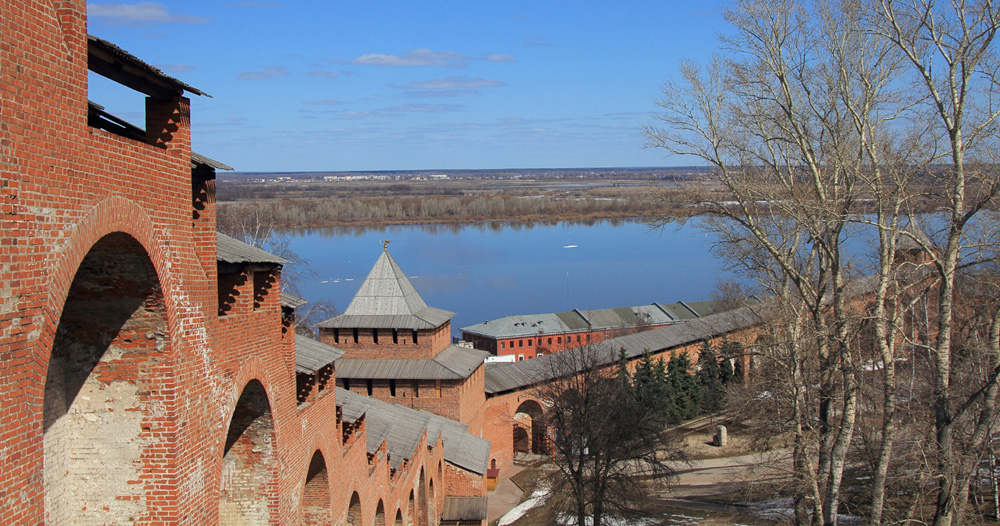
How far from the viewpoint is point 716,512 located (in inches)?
764

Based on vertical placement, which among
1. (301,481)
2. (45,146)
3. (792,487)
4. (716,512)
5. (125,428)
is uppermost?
(45,146)

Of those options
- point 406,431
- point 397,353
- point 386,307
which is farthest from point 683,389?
point 406,431

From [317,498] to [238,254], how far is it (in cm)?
405

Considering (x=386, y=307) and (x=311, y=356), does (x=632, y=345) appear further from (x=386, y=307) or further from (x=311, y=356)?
(x=311, y=356)

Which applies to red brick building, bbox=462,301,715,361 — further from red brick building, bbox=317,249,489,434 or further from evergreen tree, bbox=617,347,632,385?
red brick building, bbox=317,249,489,434

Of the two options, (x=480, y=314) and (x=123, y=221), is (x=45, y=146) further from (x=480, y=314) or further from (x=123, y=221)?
(x=480, y=314)

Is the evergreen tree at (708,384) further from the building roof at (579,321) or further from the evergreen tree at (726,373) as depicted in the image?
the building roof at (579,321)

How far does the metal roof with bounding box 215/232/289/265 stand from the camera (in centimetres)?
720

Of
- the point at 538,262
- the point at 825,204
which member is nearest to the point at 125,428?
the point at 825,204

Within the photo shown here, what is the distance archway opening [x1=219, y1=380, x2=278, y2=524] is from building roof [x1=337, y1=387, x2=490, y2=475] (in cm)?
364

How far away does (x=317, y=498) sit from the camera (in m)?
10.1

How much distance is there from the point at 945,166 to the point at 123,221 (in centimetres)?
933

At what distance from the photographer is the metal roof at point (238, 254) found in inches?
283

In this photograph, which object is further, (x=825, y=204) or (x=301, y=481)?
(x=825, y=204)
